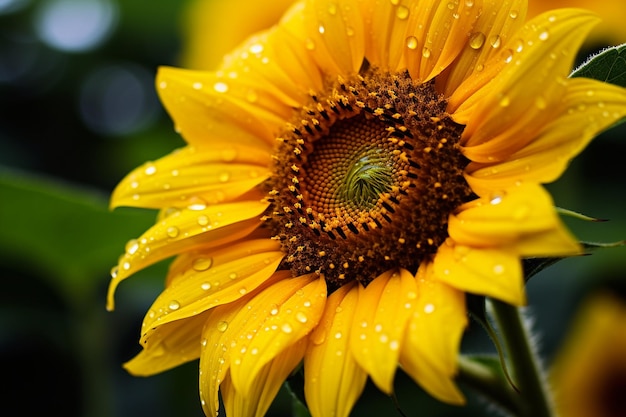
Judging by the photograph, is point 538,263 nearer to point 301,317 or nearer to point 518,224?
point 518,224

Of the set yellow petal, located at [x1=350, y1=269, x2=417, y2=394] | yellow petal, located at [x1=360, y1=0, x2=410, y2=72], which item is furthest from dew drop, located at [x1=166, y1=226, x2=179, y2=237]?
yellow petal, located at [x1=360, y1=0, x2=410, y2=72]

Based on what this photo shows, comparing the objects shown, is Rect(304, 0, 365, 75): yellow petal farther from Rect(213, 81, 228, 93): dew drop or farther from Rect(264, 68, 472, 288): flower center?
Rect(213, 81, 228, 93): dew drop

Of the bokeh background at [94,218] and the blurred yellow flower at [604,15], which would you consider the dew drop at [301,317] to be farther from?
the blurred yellow flower at [604,15]

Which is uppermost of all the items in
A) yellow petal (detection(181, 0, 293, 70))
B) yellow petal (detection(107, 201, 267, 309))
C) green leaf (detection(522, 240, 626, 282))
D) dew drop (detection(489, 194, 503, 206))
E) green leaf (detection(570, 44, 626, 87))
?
yellow petal (detection(181, 0, 293, 70))

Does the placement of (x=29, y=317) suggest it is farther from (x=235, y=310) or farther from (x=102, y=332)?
(x=235, y=310)

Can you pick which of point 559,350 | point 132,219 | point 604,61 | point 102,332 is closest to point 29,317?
point 102,332

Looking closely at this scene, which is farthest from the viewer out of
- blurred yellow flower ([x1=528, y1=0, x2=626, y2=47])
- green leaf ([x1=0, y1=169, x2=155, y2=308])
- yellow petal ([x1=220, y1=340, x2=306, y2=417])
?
blurred yellow flower ([x1=528, y1=0, x2=626, y2=47])

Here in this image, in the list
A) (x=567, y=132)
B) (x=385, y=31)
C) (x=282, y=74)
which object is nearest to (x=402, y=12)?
(x=385, y=31)

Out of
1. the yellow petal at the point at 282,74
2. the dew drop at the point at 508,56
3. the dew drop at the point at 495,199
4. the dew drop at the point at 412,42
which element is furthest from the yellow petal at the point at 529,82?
the yellow petal at the point at 282,74
